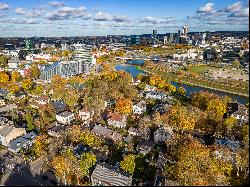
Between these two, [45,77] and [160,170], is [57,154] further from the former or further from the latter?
[45,77]

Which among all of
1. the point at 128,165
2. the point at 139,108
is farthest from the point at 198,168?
the point at 139,108

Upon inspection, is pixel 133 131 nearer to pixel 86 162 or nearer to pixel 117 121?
pixel 117 121

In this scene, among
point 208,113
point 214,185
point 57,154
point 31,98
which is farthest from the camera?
point 31,98

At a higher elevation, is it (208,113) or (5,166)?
(208,113)

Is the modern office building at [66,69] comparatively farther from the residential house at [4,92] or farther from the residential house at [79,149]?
the residential house at [79,149]

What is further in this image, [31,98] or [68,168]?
[31,98]

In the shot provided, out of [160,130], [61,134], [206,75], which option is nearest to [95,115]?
[61,134]
